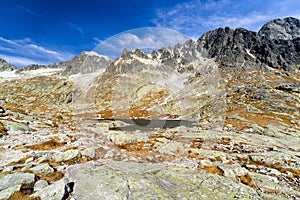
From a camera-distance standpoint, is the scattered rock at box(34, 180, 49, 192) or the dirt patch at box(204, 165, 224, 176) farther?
the dirt patch at box(204, 165, 224, 176)

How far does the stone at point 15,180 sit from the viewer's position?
761cm

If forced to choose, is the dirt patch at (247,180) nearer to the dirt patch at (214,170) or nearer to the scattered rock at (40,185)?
the dirt patch at (214,170)

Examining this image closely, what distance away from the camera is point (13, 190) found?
22.9 ft

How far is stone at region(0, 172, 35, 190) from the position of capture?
7.61 m

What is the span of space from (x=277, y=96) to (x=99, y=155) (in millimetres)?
86740

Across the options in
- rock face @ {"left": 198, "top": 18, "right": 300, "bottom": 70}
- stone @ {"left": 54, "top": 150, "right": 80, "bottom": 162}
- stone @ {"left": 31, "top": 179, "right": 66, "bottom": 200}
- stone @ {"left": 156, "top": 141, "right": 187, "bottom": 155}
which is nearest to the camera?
stone @ {"left": 31, "top": 179, "right": 66, "bottom": 200}

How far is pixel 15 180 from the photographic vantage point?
7.93 meters

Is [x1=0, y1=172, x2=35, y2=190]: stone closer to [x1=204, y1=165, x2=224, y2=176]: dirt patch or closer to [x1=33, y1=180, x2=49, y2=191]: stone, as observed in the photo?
[x1=33, y1=180, x2=49, y2=191]: stone

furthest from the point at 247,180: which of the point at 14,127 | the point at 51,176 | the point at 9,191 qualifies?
the point at 14,127

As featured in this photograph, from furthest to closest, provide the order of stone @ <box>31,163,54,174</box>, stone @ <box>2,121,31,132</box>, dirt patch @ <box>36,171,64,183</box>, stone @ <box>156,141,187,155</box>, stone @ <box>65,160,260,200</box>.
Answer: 1. stone @ <box>2,121,31,132</box>
2. stone @ <box>156,141,187,155</box>
3. stone @ <box>31,163,54,174</box>
4. dirt patch @ <box>36,171,64,183</box>
5. stone @ <box>65,160,260,200</box>

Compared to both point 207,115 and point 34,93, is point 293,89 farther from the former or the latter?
point 34,93

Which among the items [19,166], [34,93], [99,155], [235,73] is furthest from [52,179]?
[34,93]

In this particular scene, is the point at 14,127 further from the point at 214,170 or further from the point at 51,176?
the point at 214,170

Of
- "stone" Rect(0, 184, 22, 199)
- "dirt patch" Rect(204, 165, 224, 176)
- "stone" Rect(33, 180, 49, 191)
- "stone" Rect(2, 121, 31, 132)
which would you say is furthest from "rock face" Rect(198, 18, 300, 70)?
"stone" Rect(0, 184, 22, 199)
